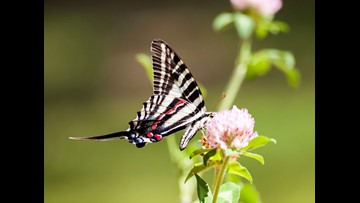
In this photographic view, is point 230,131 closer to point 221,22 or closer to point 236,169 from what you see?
point 236,169

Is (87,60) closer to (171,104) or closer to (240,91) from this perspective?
(240,91)

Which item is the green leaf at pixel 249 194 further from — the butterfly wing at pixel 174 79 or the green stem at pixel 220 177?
the green stem at pixel 220 177

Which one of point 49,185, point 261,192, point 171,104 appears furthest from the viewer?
point 49,185

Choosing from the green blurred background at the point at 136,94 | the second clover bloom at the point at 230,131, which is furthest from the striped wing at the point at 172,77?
the green blurred background at the point at 136,94

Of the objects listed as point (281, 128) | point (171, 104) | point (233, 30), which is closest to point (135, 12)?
point (233, 30)

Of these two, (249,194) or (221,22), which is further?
(221,22)

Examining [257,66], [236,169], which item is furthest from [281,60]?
[236,169]

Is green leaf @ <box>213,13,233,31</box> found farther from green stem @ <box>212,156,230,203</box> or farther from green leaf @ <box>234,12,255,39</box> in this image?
green stem @ <box>212,156,230,203</box>
